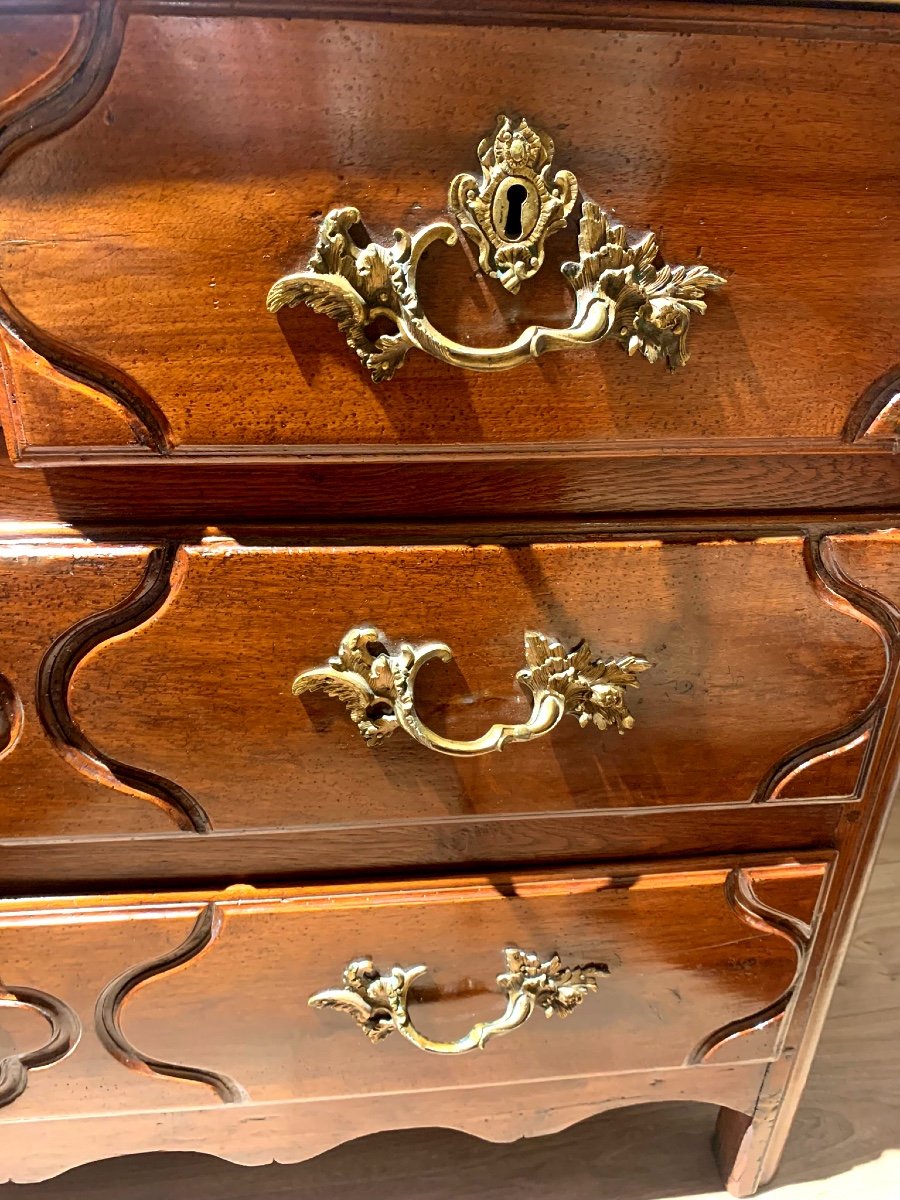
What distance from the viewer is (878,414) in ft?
1.40

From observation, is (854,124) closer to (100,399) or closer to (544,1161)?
(100,399)

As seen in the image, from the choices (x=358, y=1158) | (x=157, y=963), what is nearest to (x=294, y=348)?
(x=157, y=963)

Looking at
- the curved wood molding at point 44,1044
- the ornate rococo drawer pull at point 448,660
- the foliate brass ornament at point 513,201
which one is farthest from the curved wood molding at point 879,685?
the curved wood molding at point 44,1044

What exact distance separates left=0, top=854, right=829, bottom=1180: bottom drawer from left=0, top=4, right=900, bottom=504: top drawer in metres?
0.27

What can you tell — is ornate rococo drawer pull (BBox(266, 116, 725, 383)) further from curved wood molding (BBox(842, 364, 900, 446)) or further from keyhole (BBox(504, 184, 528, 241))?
curved wood molding (BBox(842, 364, 900, 446))

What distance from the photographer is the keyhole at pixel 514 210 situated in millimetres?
363

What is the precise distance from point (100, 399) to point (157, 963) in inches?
13.1

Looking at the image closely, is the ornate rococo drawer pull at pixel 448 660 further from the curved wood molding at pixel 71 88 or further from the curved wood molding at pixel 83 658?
the curved wood molding at pixel 71 88

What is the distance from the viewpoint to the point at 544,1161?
29.8 inches

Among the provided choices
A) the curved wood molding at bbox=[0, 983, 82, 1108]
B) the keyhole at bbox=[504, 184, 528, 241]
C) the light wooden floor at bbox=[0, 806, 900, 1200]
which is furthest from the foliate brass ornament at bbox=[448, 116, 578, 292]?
the light wooden floor at bbox=[0, 806, 900, 1200]

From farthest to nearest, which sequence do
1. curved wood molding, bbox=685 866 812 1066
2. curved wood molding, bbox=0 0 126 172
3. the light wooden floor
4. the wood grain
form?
the light wooden floor < curved wood molding, bbox=685 866 812 1066 < the wood grain < curved wood molding, bbox=0 0 126 172

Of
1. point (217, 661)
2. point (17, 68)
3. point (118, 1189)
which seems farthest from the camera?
point (118, 1189)

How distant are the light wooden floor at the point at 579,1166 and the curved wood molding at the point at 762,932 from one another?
8.7 inches

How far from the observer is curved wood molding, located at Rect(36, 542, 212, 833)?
426 mm
